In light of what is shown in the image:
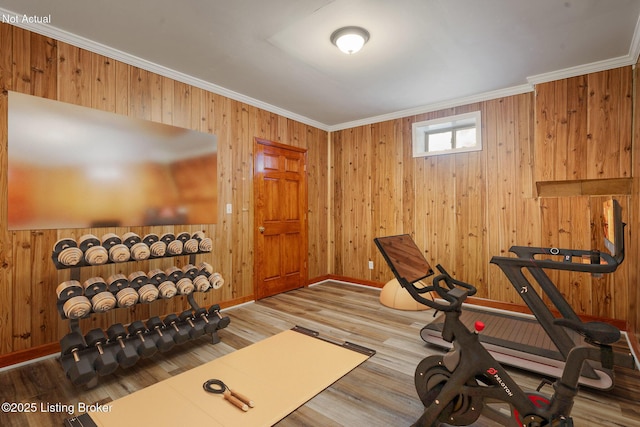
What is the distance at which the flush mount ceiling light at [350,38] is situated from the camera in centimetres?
266

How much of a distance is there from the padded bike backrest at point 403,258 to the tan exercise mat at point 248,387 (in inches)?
39.8

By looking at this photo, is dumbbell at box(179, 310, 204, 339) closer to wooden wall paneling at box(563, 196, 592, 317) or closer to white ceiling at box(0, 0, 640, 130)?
white ceiling at box(0, 0, 640, 130)

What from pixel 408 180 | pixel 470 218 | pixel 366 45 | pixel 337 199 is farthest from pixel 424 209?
pixel 366 45

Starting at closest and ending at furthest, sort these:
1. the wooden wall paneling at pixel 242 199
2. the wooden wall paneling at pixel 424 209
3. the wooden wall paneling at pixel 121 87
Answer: the wooden wall paneling at pixel 121 87, the wooden wall paneling at pixel 242 199, the wooden wall paneling at pixel 424 209

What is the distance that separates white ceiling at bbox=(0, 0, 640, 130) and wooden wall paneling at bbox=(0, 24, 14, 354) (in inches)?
9.8

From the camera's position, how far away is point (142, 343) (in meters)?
2.47

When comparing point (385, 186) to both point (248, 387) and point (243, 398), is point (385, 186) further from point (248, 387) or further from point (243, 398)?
point (243, 398)

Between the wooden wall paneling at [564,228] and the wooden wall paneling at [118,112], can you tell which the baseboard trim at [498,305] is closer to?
the wooden wall paneling at [564,228]

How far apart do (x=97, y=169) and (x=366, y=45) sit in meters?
2.79

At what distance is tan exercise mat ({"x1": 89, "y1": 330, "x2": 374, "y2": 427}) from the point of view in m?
1.89

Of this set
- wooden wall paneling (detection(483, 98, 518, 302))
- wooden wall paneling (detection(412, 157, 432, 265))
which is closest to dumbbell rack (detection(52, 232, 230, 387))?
wooden wall paneling (detection(412, 157, 432, 265))

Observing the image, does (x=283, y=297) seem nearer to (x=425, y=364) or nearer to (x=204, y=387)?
(x=204, y=387)

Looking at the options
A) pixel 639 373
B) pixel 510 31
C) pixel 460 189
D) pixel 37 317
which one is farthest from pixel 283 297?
pixel 510 31

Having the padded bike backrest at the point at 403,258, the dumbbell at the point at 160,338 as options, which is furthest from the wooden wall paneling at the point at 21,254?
the padded bike backrest at the point at 403,258
